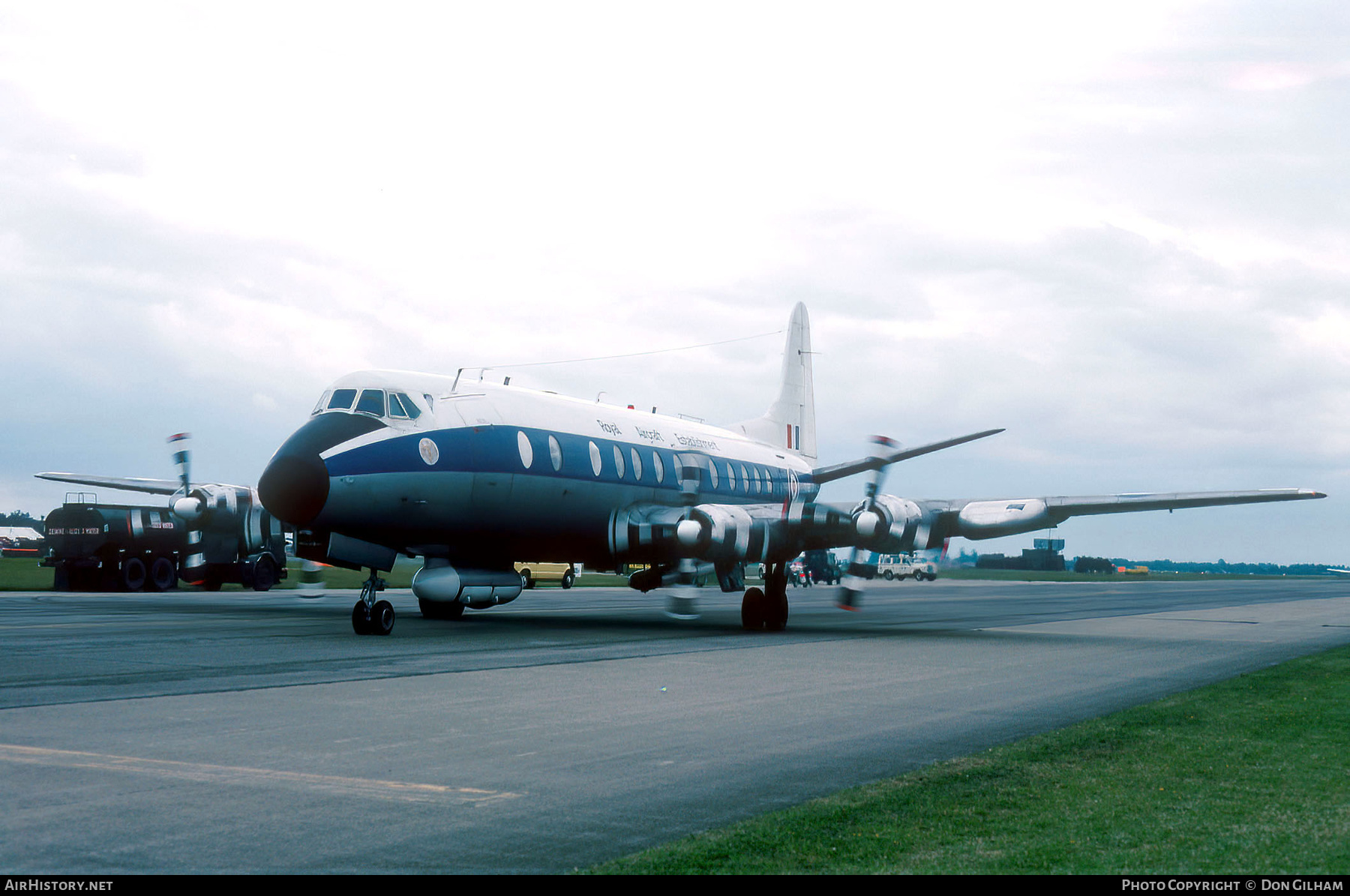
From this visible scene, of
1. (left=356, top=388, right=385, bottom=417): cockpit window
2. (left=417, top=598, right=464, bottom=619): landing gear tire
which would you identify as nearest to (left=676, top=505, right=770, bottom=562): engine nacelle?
(left=417, top=598, right=464, bottom=619): landing gear tire

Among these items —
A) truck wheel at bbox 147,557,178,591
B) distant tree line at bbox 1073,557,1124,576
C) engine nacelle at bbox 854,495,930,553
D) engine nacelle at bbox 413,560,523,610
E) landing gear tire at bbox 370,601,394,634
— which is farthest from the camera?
distant tree line at bbox 1073,557,1124,576

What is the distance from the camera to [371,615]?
2064 cm

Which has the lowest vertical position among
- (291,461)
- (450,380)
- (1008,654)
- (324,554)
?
(1008,654)

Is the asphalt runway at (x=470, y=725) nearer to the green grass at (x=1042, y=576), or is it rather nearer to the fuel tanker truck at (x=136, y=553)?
the fuel tanker truck at (x=136, y=553)

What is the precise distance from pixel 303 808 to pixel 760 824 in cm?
289

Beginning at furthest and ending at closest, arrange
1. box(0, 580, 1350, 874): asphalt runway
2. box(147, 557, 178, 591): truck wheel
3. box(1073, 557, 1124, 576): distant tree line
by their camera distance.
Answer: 1. box(1073, 557, 1124, 576): distant tree line
2. box(147, 557, 178, 591): truck wheel
3. box(0, 580, 1350, 874): asphalt runway

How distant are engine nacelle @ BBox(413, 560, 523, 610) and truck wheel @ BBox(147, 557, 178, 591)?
930 inches

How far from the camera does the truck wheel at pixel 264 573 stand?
146 ft

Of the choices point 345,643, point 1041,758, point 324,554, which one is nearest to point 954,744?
point 1041,758

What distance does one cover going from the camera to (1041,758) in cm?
934

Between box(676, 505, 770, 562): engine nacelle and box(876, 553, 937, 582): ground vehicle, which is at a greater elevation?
box(676, 505, 770, 562): engine nacelle

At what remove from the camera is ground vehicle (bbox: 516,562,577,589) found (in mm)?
54844

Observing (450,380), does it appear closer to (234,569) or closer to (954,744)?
(954,744)

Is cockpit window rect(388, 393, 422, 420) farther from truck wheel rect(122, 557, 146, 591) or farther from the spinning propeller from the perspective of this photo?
truck wheel rect(122, 557, 146, 591)
